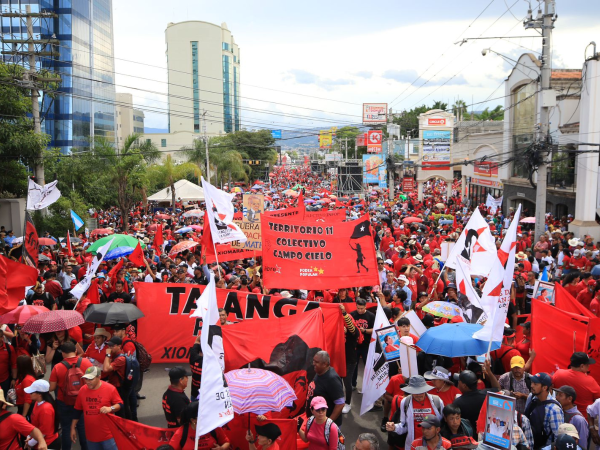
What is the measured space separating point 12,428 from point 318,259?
560 centimetres

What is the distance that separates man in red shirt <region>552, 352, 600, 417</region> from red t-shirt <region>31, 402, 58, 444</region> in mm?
5307

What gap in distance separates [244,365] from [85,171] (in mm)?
23614

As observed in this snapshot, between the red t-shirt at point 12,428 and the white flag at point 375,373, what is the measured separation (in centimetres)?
399

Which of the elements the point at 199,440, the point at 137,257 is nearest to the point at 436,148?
the point at 137,257

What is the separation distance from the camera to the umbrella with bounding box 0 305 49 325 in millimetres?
7863

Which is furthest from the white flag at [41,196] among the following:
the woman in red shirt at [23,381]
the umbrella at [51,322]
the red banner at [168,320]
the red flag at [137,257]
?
the woman in red shirt at [23,381]

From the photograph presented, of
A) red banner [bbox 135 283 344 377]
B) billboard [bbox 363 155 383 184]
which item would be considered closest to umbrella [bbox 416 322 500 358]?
red banner [bbox 135 283 344 377]

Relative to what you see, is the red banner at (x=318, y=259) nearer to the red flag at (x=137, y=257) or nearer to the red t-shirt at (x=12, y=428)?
the red flag at (x=137, y=257)

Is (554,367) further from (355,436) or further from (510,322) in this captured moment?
(510,322)

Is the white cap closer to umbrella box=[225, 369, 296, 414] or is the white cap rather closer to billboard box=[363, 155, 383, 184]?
umbrella box=[225, 369, 296, 414]

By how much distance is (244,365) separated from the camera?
22.8 feet

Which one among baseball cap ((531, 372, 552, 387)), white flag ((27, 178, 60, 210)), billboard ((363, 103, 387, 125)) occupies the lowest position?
baseball cap ((531, 372, 552, 387))

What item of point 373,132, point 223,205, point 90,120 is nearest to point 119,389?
point 223,205

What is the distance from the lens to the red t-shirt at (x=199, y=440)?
198 inches
